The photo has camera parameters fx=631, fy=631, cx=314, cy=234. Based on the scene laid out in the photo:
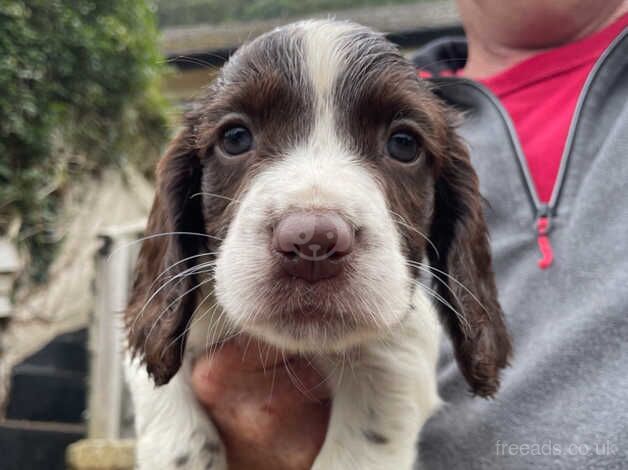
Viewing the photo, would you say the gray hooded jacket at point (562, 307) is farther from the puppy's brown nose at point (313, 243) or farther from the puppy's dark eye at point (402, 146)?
the puppy's brown nose at point (313, 243)

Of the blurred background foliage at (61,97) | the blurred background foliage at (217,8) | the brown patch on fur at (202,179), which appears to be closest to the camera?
the brown patch on fur at (202,179)

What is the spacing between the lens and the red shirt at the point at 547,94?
2385 millimetres

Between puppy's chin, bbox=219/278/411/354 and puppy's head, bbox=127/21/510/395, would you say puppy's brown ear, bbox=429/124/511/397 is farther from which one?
puppy's chin, bbox=219/278/411/354

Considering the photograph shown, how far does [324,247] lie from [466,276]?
797mm

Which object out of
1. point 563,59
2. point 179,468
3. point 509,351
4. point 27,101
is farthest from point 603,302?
point 27,101

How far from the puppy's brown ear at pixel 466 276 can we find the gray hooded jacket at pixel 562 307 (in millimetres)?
182

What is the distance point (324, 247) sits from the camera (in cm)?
145

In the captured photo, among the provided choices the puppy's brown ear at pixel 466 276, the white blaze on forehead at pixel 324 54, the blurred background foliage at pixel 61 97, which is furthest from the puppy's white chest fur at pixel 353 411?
the blurred background foliage at pixel 61 97

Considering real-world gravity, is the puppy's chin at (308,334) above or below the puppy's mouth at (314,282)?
below

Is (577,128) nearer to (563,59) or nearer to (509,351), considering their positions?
(563,59)

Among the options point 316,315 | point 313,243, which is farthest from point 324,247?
point 316,315

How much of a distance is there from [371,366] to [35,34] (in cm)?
426

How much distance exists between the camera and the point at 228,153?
1955mm

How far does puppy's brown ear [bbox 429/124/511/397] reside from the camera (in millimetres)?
2021
